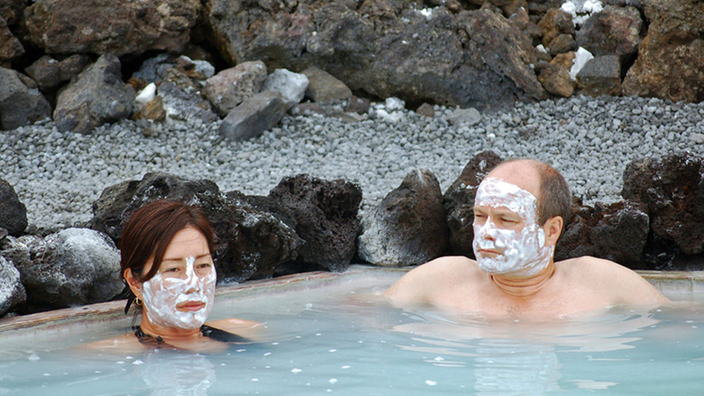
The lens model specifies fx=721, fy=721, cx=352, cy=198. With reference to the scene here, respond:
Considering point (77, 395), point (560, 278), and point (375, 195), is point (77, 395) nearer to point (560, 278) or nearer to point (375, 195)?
point (560, 278)

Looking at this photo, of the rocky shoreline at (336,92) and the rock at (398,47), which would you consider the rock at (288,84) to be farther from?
the rock at (398,47)

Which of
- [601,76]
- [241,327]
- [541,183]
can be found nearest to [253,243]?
[241,327]

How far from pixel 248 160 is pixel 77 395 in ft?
16.1

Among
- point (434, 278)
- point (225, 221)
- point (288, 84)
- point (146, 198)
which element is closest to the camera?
point (434, 278)

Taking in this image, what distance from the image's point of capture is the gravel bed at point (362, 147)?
22.1 feet

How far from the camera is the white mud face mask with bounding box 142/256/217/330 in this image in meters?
2.87

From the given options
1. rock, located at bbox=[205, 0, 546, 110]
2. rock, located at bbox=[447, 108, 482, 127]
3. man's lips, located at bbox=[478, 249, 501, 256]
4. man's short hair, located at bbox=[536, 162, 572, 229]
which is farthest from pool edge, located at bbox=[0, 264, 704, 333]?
rock, located at bbox=[205, 0, 546, 110]

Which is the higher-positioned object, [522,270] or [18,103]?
[18,103]

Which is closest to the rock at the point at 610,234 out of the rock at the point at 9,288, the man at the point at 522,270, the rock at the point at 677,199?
the rock at the point at 677,199

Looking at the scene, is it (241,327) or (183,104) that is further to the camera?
(183,104)

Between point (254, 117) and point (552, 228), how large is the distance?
4.81 meters

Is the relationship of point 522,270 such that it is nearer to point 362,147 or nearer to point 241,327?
point 241,327

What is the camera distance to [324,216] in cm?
478

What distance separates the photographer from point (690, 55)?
787 cm
